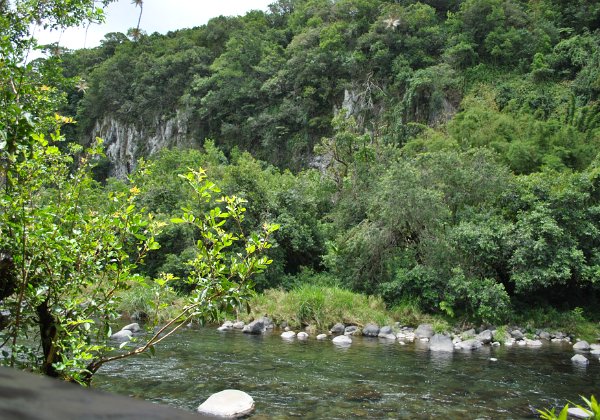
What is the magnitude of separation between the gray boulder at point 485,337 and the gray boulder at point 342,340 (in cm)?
441

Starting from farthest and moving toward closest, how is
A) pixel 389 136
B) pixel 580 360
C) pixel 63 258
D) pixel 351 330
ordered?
pixel 389 136 < pixel 351 330 < pixel 580 360 < pixel 63 258

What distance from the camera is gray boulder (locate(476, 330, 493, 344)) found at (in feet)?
51.1

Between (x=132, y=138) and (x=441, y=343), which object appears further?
(x=132, y=138)

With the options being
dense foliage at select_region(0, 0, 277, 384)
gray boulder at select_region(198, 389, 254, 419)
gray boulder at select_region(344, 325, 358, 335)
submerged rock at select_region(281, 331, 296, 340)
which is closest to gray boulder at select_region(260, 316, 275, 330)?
submerged rock at select_region(281, 331, 296, 340)

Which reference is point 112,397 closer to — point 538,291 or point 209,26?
point 538,291

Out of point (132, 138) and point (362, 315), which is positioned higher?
point (132, 138)

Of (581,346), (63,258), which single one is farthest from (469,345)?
(63,258)

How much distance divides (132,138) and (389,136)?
32.5 meters

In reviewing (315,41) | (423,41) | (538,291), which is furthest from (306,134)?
(538,291)

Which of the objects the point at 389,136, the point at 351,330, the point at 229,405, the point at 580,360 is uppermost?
the point at 389,136

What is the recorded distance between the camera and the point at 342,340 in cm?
1510

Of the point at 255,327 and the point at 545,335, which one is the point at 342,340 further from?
the point at 545,335

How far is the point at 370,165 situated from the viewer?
2422cm

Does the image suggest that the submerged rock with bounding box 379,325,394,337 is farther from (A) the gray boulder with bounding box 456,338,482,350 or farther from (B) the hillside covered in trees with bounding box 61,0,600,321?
(A) the gray boulder with bounding box 456,338,482,350
